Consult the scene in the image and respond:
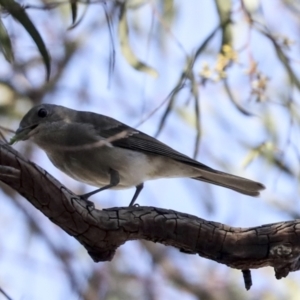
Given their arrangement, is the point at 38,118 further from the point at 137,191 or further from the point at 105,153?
the point at 137,191

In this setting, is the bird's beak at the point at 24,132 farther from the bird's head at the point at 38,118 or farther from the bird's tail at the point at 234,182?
the bird's tail at the point at 234,182

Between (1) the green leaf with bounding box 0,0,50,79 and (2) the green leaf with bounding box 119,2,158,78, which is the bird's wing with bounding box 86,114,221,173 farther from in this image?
(1) the green leaf with bounding box 0,0,50,79

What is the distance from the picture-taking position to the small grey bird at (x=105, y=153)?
8.02 ft

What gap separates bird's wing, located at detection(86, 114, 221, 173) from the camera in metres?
2.61

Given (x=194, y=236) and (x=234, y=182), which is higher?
(x=234, y=182)

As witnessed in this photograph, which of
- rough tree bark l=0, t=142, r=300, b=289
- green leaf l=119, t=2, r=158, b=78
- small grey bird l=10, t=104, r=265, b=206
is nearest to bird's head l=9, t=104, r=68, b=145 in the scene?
small grey bird l=10, t=104, r=265, b=206

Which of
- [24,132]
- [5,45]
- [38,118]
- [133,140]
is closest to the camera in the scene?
[5,45]

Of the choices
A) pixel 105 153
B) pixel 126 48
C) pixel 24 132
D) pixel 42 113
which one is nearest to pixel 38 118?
pixel 42 113

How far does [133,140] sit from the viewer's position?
268cm

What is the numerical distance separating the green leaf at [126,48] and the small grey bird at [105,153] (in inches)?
9.9

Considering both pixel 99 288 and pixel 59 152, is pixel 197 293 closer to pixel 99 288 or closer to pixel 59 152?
pixel 99 288

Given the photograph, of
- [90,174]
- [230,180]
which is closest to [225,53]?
[230,180]

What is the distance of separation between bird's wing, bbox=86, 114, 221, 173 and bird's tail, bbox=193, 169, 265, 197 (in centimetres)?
3

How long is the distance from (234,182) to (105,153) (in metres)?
0.48
